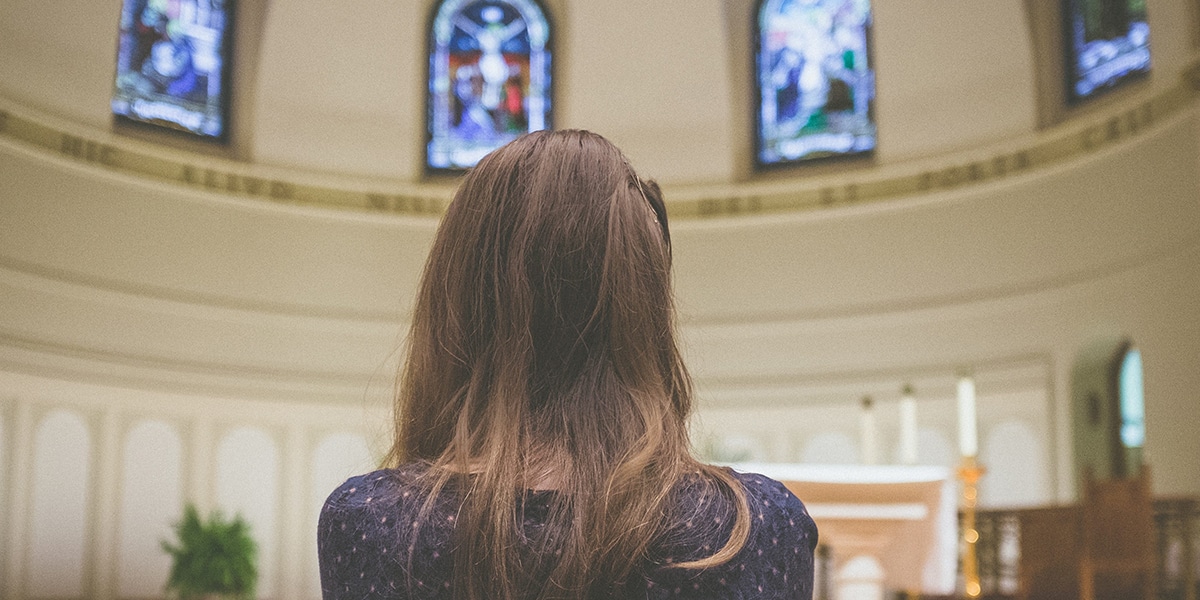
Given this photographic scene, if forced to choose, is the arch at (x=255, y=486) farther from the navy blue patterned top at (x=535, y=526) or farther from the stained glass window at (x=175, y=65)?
the navy blue patterned top at (x=535, y=526)

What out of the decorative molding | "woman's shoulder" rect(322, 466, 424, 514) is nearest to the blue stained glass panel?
the decorative molding

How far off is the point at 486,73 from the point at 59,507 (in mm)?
6184

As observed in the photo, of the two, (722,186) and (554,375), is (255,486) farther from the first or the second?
(554,375)

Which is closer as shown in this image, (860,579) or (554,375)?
(554,375)

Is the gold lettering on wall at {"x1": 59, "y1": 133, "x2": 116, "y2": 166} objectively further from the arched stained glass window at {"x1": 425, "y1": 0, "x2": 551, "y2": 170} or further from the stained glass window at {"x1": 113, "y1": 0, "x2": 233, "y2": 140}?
the arched stained glass window at {"x1": 425, "y1": 0, "x2": 551, "y2": 170}

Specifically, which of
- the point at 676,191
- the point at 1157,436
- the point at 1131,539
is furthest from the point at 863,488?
the point at 676,191

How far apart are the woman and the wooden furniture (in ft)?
21.8

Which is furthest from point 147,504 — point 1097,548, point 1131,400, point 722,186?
point 1131,400

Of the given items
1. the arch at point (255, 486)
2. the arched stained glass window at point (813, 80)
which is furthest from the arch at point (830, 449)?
the arch at point (255, 486)

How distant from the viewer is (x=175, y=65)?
12617mm

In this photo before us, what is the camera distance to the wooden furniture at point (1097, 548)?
716 cm

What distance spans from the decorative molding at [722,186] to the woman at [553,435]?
973 cm

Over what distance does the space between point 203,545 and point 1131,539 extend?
288 inches

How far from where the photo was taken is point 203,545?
10664 millimetres
